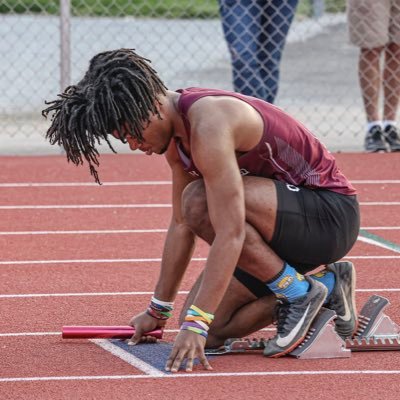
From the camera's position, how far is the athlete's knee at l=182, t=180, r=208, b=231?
13.7 ft

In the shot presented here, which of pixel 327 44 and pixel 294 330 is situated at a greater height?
pixel 294 330

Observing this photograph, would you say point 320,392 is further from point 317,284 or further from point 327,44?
point 327,44

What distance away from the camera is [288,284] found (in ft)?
13.9

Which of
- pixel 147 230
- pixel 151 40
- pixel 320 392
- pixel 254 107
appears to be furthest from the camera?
pixel 151 40

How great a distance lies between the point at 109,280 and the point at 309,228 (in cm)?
144

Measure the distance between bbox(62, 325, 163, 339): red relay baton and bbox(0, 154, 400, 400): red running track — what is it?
0.03 meters

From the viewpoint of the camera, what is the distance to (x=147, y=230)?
260 inches

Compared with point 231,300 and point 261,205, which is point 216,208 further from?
point 231,300

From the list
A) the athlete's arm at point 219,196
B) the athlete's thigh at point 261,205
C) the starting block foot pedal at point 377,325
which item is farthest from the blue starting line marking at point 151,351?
the starting block foot pedal at point 377,325

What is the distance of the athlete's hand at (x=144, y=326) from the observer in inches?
175

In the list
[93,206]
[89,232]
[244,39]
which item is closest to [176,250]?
[89,232]

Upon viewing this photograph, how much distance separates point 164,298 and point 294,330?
20.0 inches

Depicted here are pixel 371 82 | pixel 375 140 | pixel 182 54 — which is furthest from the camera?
pixel 182 54

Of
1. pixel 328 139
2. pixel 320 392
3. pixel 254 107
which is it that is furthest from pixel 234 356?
pixel 328 139
